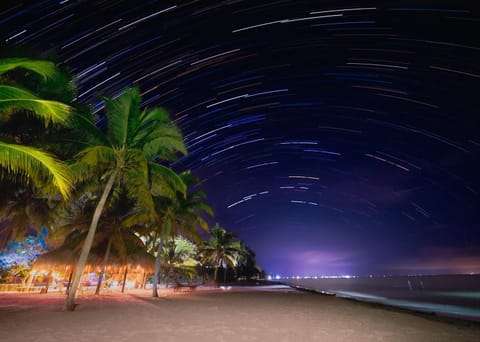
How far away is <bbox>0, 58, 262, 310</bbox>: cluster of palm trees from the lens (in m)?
6.71

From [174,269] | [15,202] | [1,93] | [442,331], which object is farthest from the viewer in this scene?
[174,269]

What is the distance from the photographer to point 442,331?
8.16 metres

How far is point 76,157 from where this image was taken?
42.6 feet

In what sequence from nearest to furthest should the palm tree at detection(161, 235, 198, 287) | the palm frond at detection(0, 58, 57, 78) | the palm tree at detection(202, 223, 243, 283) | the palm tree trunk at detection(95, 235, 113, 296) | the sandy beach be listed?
the palm frond at detection(0, 58, 57, 78) → the sandy beach → the palm tree trunk at detection(95, 235, 113, 296) → the palm tree at detection(161, 235, 198, 287) → the palm tree at detection(202, 223, 243, 283)

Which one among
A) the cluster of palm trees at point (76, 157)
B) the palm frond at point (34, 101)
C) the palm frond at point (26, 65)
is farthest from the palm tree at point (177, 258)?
the palm frond at point (26, 65)

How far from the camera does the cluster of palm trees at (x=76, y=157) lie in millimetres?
6707

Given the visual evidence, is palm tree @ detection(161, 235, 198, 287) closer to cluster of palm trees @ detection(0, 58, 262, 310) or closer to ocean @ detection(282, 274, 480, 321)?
cluster of palm trees @ detection(0, 58, 262, 310)

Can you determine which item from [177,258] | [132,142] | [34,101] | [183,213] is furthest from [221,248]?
[34,101]

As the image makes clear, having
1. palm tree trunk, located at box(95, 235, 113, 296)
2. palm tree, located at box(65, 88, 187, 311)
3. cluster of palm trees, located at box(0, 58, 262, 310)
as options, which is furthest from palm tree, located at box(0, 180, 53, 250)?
palm tree, located at box(65, 88, 187, 311)

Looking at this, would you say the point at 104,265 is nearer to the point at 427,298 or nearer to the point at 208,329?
the point at 208,329

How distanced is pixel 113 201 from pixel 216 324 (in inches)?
687

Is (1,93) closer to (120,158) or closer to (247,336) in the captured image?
(120,158)

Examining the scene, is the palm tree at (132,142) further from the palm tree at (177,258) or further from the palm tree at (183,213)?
the palm tree at (177,258)

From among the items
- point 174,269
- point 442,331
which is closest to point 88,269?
point 174,269
